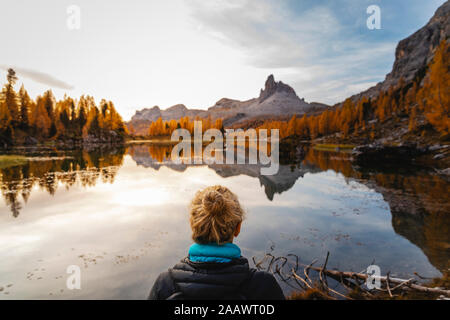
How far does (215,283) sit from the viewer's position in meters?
2.64

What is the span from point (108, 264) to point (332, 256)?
8780mm

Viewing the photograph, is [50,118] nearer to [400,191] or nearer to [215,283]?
[400,191]

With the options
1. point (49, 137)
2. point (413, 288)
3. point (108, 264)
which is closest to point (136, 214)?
point (108, 264)

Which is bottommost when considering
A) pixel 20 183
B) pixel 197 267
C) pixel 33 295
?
pixel 33 295

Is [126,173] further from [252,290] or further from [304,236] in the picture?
[252,290]

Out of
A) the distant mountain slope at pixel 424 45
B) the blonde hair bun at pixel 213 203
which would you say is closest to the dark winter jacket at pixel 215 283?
the blonde hair bun at pixel 213 203

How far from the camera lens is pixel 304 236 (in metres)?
12.3

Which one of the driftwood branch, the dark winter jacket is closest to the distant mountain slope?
the driftwood branch

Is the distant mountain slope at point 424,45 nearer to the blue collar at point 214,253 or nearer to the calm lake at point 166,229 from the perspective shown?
the calm lake at point 166,229

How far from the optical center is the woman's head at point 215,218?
9.51 feet

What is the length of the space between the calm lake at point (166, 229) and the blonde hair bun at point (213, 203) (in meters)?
6.29

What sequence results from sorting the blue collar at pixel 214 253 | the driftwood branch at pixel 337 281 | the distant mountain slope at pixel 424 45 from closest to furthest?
the blue collar at pixel 214 253 < the driftwood branch at pixel 337 281 < the distant mountain slope at pixel 424 45

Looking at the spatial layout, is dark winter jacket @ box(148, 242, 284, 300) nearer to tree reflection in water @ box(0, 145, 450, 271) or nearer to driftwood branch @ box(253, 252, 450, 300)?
driftwood branch @ box(253, 252, 450, 300)

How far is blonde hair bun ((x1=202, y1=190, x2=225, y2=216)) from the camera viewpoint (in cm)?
291
